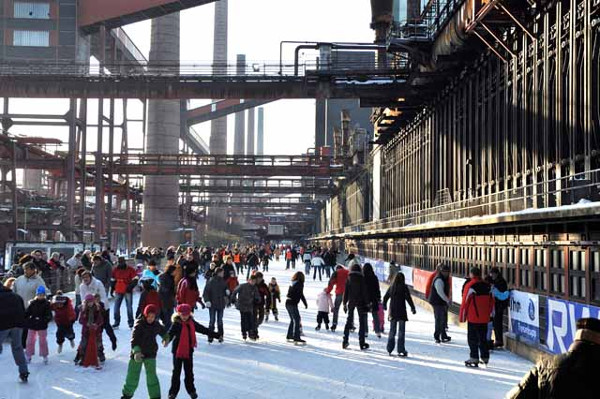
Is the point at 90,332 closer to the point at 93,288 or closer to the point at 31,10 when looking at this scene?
the point at 93,288

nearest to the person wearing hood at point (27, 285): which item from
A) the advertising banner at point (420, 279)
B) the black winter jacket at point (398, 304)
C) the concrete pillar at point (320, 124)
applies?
the black winter jacket at point (398, 304)

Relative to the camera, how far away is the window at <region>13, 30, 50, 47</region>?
53.5m

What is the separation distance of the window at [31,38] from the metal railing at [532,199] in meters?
35.4

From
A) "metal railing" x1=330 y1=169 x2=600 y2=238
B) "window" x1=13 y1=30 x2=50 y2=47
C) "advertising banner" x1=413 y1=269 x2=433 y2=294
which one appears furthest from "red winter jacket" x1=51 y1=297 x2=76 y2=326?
"window" x1=13 y1=30 x2=50 y2=47

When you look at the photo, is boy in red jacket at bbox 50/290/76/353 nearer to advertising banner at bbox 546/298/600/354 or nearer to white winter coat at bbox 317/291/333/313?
white winter coat at bbox 317/291/333/313

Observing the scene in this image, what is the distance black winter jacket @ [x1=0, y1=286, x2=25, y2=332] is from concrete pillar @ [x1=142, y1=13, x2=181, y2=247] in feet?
171

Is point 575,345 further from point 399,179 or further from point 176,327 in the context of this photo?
point 399,179

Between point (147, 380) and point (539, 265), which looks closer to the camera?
point (147, 380)

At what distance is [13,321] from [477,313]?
281 inches

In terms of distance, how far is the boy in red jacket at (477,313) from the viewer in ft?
40.3

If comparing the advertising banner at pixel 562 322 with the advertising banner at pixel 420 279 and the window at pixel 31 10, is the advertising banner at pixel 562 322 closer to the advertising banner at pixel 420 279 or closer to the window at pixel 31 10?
the advertising banner at pixel 420 279

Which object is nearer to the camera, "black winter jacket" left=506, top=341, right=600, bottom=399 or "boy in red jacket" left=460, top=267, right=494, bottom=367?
"black winter jacket" left=506, top=341, right=600, bottom=399

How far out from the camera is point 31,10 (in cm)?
5403

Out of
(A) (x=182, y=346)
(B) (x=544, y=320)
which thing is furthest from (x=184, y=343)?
(B) (x=544, y=320)
